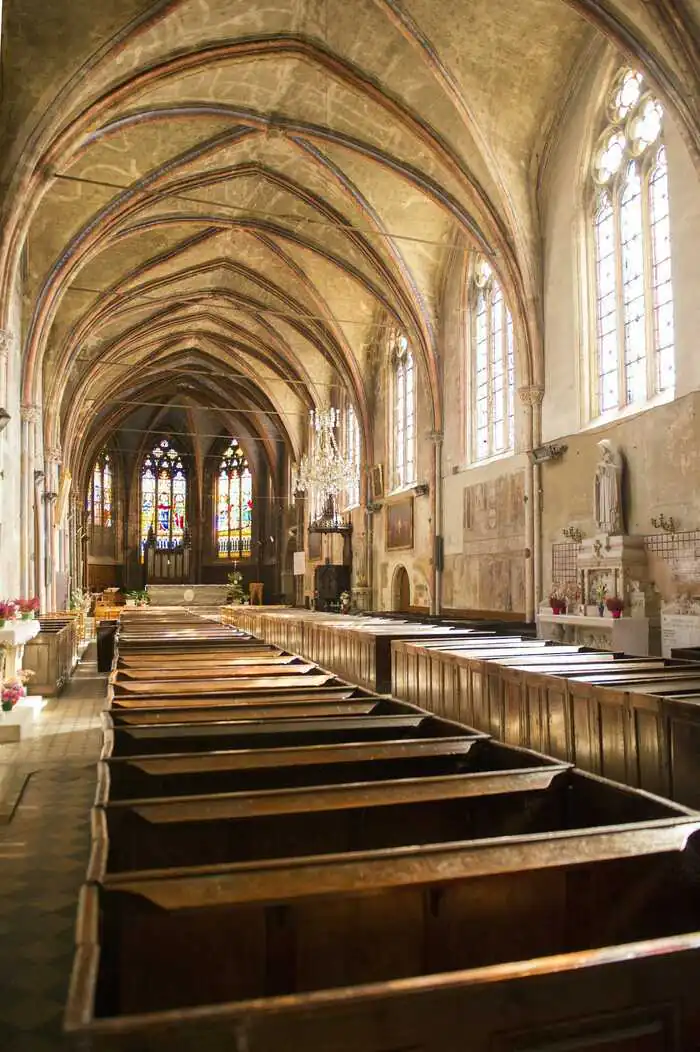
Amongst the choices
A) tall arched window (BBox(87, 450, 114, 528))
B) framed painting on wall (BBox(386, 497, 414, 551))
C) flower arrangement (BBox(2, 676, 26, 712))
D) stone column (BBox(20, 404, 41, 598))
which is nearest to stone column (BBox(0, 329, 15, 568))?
stone column (BBox(20, 404, 41, 598))

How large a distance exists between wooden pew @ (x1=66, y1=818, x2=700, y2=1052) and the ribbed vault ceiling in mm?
10056

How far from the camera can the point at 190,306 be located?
2505cm

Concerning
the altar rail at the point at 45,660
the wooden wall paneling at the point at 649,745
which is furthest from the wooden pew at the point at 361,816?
the altar rail at the point at 45,660

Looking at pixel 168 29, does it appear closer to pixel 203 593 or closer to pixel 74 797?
pixel 74 797

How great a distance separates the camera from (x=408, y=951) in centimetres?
230

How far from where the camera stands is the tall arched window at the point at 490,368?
16172mm

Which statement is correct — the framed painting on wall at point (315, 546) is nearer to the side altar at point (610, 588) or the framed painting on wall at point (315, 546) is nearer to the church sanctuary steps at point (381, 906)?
the side altar at point (610, 588)

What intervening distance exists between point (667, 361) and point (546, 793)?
971cm

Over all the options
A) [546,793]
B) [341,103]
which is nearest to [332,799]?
[546,793]

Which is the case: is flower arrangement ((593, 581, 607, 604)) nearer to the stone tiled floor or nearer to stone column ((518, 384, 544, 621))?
stone column ((518, 384, 544, 621))

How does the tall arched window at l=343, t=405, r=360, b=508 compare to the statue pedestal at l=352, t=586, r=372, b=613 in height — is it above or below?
above

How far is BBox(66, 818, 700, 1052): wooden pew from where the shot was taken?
5.02 ft

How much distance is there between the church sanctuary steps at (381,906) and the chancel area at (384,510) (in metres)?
0.01

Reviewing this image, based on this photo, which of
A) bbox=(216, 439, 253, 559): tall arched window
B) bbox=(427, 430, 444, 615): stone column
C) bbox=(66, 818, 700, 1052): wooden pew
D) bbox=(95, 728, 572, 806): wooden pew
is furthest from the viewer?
bbox=(216, 439, 253, 559): tall arched window
